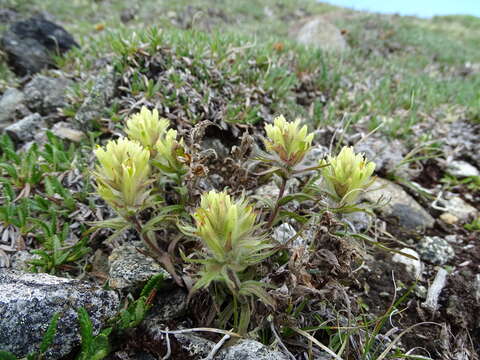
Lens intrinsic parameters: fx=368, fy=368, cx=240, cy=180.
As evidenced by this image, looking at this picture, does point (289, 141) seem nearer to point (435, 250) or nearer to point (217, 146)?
point (217, 146)

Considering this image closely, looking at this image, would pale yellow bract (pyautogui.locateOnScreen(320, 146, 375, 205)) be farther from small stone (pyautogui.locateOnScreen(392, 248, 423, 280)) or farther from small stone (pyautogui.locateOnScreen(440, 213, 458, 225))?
small stone (pyautogui.locateOnScreen(440, 213, 458, 225))

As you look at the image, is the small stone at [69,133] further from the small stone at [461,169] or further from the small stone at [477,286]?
the small stone at [461,169]

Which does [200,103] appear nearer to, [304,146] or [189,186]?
[189,186]

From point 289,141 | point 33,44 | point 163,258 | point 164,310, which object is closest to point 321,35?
point 33,44

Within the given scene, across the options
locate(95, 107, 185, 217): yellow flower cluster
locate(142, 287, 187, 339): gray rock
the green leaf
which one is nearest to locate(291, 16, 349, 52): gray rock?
locate(95, 107, 185, 217): yellow flower cluster

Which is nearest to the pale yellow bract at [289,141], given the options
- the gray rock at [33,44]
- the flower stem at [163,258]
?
the flower stem at [163,258]
